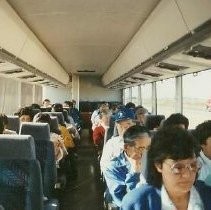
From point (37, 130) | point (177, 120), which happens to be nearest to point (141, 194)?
point (37, 130)

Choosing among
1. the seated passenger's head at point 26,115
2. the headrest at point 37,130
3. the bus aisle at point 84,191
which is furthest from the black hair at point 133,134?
the seated passenger's head at point 26,115

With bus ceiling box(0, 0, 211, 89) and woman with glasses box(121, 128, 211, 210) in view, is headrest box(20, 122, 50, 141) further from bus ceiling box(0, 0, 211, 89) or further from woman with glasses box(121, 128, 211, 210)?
woman with glasses box(121, 128, 211, 210)

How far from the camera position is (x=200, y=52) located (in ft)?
16.9

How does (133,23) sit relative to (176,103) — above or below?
above

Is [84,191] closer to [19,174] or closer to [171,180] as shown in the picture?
[19,174]

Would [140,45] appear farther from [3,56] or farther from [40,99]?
[40,99]

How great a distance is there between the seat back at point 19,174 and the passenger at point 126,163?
61 centimetres

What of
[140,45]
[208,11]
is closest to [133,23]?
[140,45]

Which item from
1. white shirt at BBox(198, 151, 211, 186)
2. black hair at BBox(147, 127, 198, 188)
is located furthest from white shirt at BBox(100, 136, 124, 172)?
black hair at BBox(147, 127, 198, 188)

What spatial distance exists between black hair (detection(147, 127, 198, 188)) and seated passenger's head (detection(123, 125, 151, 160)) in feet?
4.10

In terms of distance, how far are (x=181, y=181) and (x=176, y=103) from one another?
269 inches

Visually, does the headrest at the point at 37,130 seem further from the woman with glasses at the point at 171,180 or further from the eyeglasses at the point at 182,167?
the eyeglasses at the point at 182,167

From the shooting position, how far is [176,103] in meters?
9.03

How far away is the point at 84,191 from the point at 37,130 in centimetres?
296
